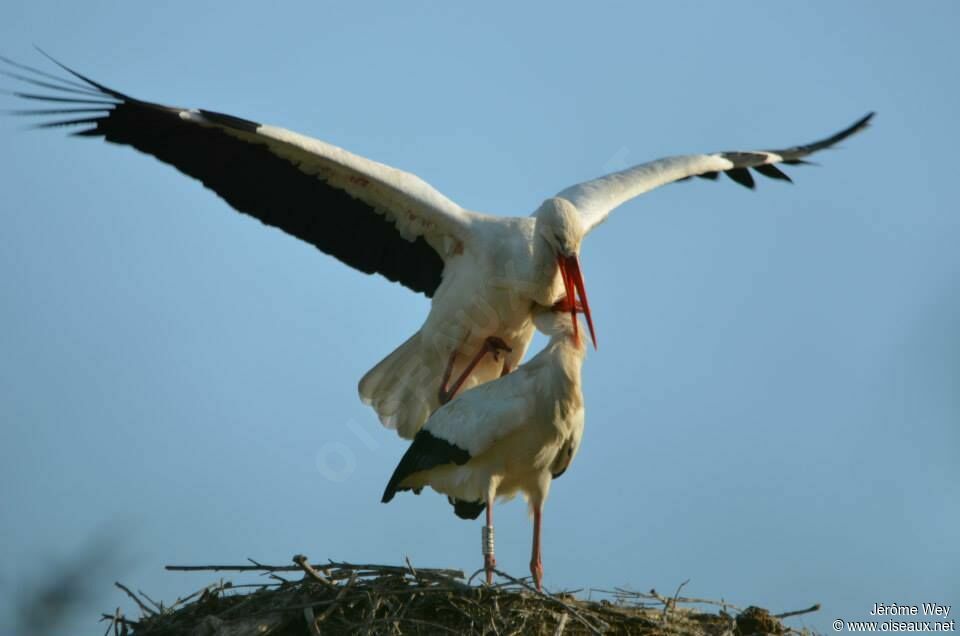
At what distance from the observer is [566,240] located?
986 centimetres

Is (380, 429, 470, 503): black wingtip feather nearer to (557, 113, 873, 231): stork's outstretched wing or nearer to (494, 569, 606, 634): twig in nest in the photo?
(494, 569, 606, 634): twig in nest

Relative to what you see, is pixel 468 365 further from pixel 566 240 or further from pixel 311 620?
pixel 311 620

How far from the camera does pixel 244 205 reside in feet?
36.3

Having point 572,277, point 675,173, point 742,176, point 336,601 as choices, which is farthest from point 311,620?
point 742,176

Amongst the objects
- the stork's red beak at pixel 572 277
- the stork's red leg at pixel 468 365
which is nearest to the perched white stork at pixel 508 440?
the stork's red beak at pixel 572 277

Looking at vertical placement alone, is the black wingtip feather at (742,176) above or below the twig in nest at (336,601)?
above

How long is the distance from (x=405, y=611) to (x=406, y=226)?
4.07 meters

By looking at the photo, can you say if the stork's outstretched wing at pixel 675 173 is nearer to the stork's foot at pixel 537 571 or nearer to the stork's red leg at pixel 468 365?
the stork's red leg at pixel 468 365

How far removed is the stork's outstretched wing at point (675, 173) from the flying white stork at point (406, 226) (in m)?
0.02

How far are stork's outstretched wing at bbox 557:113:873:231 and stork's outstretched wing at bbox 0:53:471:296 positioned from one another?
3.28 ft

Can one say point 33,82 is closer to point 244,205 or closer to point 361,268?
point 244,205

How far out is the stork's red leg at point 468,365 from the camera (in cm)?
1077

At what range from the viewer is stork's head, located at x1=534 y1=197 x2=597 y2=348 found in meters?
9.88

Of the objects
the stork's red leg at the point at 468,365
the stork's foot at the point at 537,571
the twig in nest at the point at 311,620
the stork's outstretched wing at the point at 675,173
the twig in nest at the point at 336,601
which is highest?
the stork's outstretched wing at the point at 675,173
